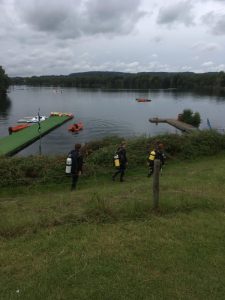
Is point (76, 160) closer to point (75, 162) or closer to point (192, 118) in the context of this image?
point (75, 162)

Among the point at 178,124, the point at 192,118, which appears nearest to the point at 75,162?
the point at 178,124

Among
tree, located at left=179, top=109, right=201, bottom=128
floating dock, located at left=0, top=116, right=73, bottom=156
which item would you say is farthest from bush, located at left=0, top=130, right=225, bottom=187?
tree, located at left=179, top=109, right=201, bottom=128

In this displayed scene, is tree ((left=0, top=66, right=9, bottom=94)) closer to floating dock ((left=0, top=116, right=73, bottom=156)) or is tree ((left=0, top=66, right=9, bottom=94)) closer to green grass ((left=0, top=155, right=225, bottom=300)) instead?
floating dock ((left=0, top=116, right=73, bottom=156))

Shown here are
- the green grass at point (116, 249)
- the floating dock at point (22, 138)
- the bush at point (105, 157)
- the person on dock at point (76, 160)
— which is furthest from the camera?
the floating dock at point (22, 138)

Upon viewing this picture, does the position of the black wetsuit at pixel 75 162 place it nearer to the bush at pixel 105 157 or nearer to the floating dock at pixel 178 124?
the bush at pixel 105 157

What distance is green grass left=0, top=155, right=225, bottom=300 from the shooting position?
5.64 meters

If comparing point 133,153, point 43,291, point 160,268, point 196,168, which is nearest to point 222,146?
point 196,168

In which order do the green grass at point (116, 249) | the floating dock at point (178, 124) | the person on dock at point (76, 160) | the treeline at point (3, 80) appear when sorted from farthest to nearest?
the treeline at point (3, 80) < the floating dock at point (178, 124) < the person on dock at point (76, 160) < the green grass at point (116, 249)

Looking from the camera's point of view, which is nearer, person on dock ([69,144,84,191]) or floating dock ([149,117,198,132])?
person on dock ([69,144,84,191])

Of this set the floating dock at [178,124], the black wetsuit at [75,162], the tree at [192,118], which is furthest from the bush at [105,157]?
the tree at [192,118]

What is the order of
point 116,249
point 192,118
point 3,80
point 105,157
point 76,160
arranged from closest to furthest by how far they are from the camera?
point 116,249 → point 76,160 → point 105,157 → point 192,118 → point 3,80

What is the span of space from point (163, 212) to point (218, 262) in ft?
9.02

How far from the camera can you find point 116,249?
6.98 meters

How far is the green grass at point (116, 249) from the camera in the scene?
5.64m
